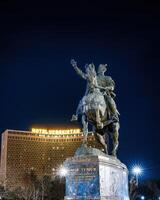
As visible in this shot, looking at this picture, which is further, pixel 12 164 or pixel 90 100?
pixel 12 164

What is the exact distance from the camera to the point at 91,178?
10.2 metres

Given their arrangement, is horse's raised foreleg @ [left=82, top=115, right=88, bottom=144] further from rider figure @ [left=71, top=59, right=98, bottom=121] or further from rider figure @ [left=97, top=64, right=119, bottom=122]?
rider figure @ [left=97, top=64, right=119, bottom=122]

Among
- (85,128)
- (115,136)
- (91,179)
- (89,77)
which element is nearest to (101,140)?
(115,136)

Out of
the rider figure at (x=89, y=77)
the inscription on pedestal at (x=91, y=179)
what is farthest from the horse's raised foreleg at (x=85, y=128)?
the inscription on pedestal at (x=91, y=179)

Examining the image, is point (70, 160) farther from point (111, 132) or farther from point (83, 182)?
point (111, 132)

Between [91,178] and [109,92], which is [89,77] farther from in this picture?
[91,178]

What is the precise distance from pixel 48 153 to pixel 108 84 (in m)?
120

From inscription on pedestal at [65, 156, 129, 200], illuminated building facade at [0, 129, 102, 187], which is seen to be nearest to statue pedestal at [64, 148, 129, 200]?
inscription on pedestal at [65, 156, 129, 200]

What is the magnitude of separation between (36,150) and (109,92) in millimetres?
122032

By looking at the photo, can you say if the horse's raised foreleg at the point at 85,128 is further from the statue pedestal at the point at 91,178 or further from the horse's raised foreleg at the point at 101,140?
the horse's raised foreleg at the point at 101,140

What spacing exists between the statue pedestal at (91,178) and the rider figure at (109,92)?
1898 millimetres

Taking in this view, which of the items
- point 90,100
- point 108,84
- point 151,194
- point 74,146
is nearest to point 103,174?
point 90,100

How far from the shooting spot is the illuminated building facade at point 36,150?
5020 inches

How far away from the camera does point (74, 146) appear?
126 meters
